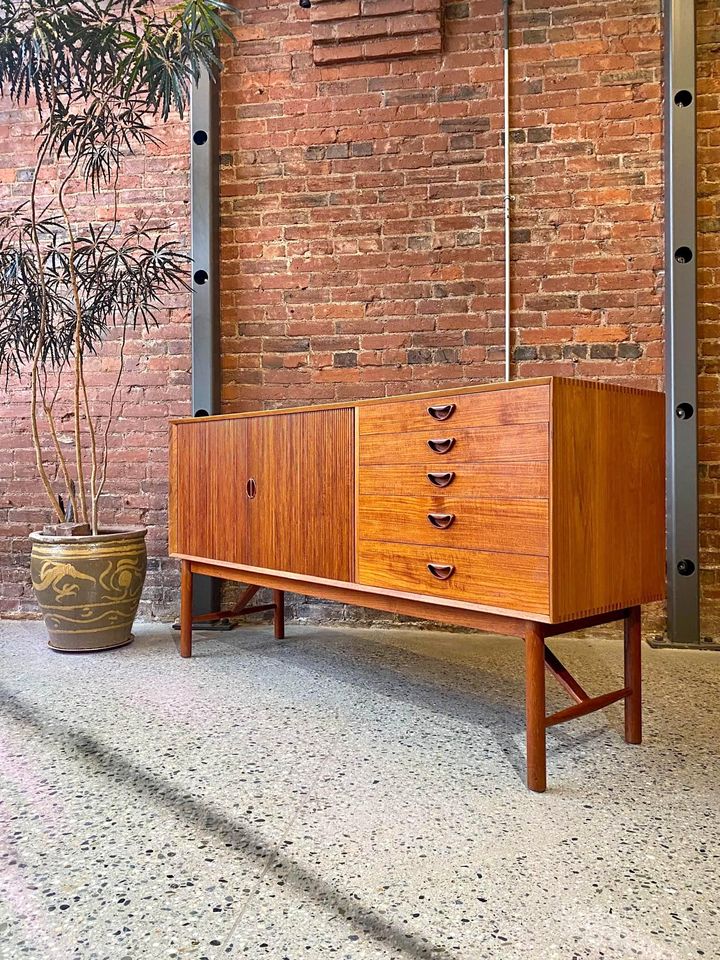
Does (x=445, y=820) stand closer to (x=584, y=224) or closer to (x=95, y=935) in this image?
(x=95, y=935)

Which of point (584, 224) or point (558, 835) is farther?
point (584, 224)

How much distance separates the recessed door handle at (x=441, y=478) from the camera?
5.31ft

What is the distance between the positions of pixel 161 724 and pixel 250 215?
230 centimetres

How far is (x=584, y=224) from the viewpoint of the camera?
2854 mm

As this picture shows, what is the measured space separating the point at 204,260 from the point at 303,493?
1.57 meters

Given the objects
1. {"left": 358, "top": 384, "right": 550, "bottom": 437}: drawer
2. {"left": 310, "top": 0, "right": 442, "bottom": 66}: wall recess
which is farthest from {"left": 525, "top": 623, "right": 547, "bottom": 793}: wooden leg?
{"left": 310, "top": 0, "right": 442, "bottom": 66}: wall recess

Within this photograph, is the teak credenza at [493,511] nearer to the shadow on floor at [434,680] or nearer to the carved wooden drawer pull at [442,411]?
the carved wooden drawer pull at [442,411]

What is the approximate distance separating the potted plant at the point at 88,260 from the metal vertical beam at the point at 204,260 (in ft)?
0.33

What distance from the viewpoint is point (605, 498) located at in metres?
1.54

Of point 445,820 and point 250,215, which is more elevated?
point 250,215

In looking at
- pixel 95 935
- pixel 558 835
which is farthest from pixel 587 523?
pixel 95 935

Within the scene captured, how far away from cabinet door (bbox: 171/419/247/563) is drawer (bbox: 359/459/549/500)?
64 centimetres

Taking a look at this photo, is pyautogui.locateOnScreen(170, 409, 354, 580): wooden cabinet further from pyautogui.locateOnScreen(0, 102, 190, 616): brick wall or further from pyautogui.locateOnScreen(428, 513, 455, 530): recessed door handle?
pyautogui.locateOnScreen(0, 102, 190, 616): brick wall

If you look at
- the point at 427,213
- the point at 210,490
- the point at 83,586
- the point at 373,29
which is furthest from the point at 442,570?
the point at 373,29
